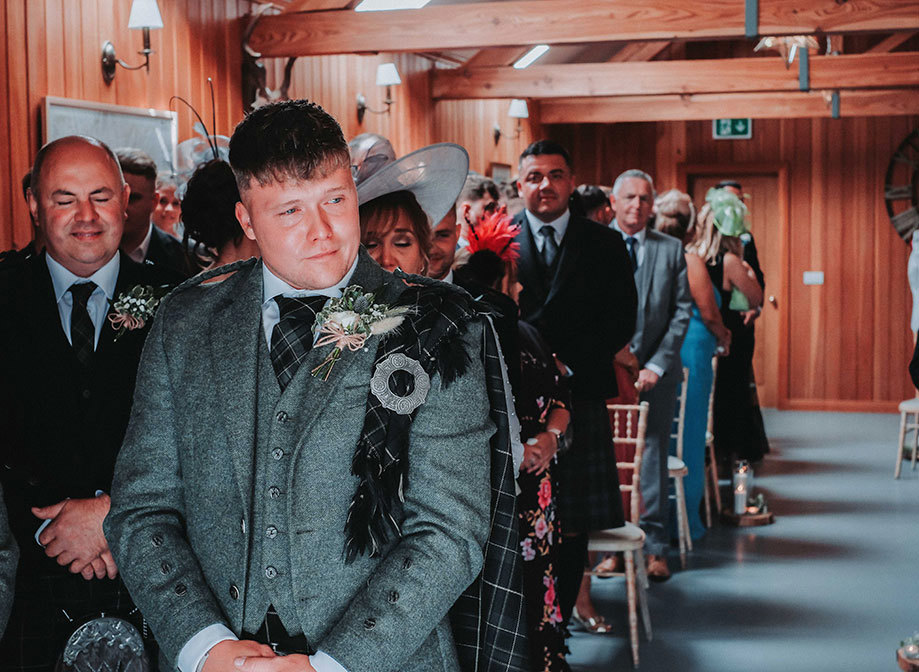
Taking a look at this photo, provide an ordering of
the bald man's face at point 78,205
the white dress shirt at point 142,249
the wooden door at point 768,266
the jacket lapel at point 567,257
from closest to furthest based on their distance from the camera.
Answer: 1. the bald man's face at point 78,205
2. the white dress shirt at point 142,249
3. the jacket lapel at point 567,257
4. the wooden door at point 768,266

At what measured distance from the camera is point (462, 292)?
162 centimetres

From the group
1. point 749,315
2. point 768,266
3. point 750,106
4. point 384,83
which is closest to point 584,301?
point 749,315

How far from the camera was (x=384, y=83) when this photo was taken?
24.6ft

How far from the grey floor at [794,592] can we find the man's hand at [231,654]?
8.36 feet

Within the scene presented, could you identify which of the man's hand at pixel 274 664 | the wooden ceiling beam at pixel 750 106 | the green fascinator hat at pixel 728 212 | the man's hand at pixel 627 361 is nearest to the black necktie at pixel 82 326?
the man's hand at pixel 274 664

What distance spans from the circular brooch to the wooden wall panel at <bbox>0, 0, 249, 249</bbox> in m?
3.60

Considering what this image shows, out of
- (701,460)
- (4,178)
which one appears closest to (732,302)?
(701,460)

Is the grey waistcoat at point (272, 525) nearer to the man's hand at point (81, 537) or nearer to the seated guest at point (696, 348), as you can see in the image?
the man's hand at point (81, 537)

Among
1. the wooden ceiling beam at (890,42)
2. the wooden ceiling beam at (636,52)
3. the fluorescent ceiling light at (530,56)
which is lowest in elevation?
the fluorescent ceiling light at (530,56)

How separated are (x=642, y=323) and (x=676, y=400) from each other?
2.08ft

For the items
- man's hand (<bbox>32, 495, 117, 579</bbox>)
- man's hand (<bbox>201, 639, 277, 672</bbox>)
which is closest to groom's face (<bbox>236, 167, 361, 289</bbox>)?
man's hand (<bbox>201, 639, 277, 672</bbox>)

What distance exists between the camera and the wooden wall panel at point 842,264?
444 inches

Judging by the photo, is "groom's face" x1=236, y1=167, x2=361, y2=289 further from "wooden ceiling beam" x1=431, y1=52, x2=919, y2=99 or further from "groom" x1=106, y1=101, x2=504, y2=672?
"wooden ceiling beam" x1=431, y1=52, x2=919, y2=99

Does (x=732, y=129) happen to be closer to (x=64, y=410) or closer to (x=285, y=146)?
(x=64, y=410)
